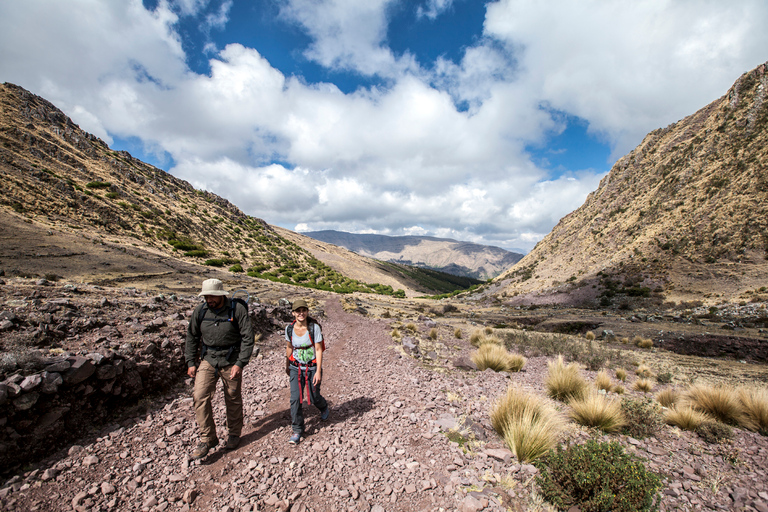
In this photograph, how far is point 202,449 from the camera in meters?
4.44

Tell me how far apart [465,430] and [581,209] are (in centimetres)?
7162

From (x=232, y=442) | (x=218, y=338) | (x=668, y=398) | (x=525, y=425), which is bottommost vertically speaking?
(x=668, y=398)

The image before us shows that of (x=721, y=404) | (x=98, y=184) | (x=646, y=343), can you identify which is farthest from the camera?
(x=98, y=184)

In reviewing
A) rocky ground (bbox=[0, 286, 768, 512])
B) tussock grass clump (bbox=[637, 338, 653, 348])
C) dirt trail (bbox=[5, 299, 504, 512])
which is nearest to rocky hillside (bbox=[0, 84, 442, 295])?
dirt trail (bbox=[5, 299, 504, 512])

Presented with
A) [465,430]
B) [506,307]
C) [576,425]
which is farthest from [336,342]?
[506,307]

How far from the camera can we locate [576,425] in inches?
225

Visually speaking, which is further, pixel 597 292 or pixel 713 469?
pixel 597 292

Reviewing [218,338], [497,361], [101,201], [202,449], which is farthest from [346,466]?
[101,201]

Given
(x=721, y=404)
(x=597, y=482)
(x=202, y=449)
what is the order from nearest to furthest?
1. (x=597, y=482)
2. (x=202, y=449)
3. (x=721, y=404)

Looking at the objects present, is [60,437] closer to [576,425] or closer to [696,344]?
[576,425]

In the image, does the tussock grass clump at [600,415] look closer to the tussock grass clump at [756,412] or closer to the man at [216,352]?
the tussock grass clump at [756,412]

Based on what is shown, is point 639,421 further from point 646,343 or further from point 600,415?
point 646,343

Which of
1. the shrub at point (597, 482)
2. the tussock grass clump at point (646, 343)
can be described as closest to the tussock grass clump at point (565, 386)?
the shrub at point (597, 482)

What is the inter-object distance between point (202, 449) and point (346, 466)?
7.55ft
